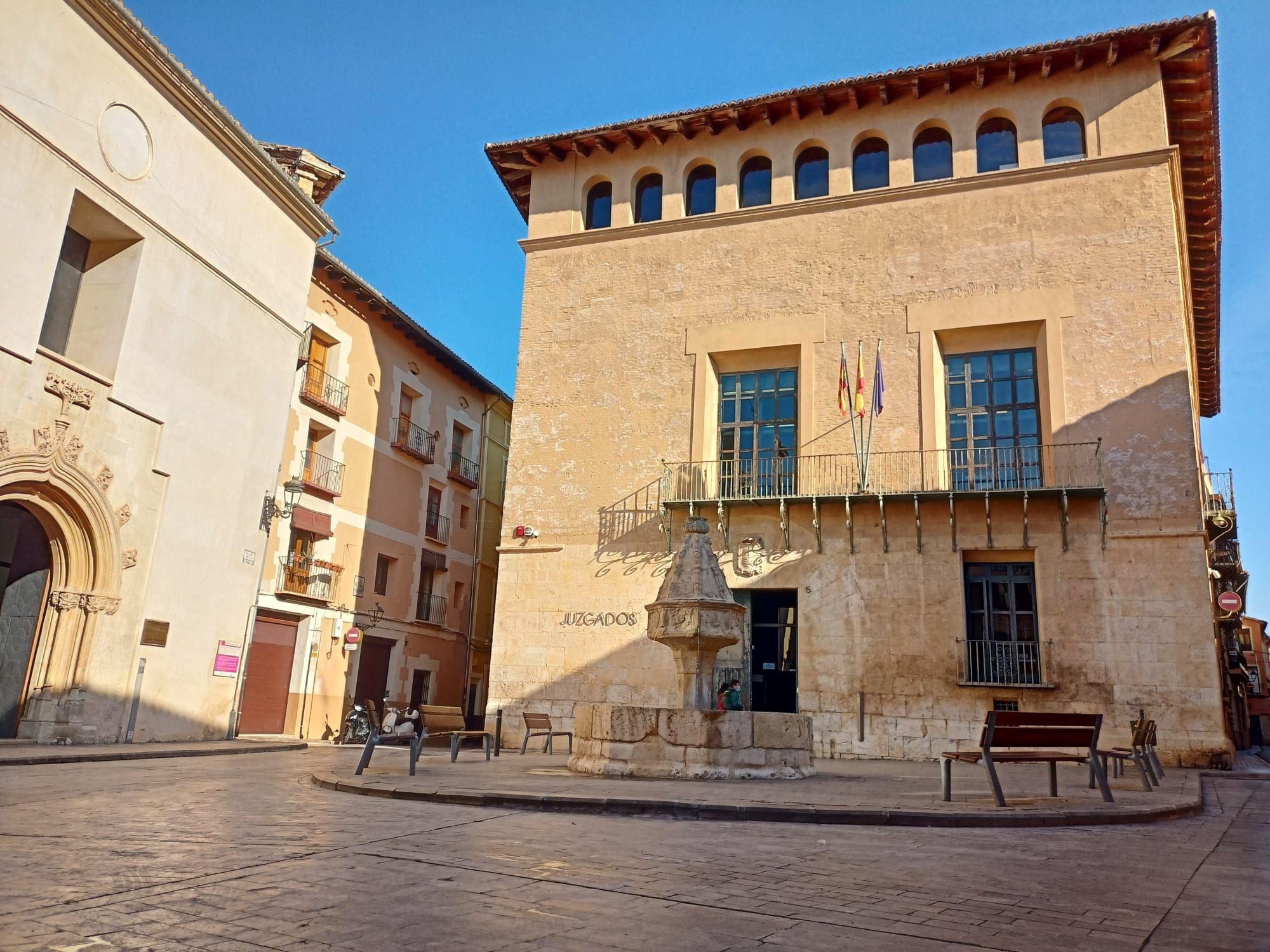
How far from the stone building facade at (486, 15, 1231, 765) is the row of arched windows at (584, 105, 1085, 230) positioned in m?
0.07

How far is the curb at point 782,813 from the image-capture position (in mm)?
6984

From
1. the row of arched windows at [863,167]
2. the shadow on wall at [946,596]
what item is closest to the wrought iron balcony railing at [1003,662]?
the shadow on wall at [946,596]

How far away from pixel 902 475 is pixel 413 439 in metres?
14.4

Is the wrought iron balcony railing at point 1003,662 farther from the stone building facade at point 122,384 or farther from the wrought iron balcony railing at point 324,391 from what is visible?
the wrought iron balcony railing at point 324,391

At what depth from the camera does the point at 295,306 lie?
20.1m

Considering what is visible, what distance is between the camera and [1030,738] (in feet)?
26.1

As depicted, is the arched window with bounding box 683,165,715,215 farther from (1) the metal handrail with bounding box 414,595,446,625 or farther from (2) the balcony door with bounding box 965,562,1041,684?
(1) the metal handrail with bounding box 414,595,446,625

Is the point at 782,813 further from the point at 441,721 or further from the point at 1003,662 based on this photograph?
the point at 1003,662

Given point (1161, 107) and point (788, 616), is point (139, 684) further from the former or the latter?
point (1161, 107)

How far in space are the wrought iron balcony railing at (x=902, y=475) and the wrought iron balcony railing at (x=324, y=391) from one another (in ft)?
30.1

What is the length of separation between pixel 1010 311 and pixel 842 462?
165 inches

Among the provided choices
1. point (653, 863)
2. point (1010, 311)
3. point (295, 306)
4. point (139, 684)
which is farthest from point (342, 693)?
point (653, 863)

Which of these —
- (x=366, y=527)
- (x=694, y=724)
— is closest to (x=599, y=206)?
(x=366, y=527)

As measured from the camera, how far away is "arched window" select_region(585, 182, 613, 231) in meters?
21.7
